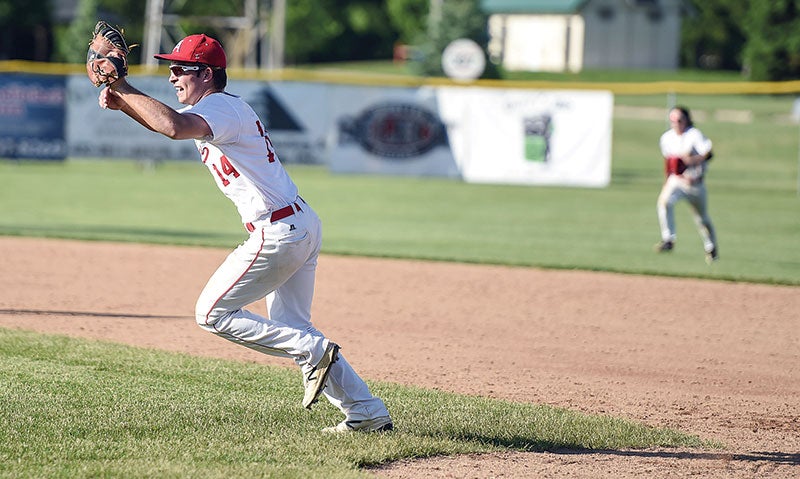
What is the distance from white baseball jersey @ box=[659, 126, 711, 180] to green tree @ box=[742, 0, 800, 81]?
35.0 m

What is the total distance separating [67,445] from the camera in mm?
5297

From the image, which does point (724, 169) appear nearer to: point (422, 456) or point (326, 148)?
point (326, 148)

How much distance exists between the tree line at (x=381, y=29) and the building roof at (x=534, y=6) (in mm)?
4200

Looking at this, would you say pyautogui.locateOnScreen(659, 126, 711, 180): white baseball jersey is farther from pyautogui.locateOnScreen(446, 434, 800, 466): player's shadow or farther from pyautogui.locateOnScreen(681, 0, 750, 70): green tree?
pyautogui.locateOnScreen(681, 0, 750, 70): green tree

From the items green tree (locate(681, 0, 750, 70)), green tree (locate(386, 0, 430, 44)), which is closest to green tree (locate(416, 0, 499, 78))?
green tree (locate(386, 0, 430, 44))

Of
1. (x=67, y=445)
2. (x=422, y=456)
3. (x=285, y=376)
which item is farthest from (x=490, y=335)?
(x=67, y=445)

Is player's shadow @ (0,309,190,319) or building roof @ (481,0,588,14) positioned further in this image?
building roof @ (481,0,588,14)

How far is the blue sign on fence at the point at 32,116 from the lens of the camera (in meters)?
24.1

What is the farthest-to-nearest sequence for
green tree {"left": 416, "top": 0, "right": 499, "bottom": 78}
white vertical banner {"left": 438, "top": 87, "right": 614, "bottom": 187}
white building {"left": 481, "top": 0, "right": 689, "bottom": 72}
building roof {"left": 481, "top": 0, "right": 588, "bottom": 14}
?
white building {"left": 481, "top": 0, "right": 689, "bottom": 72} → building roof {"left": 481, "top": 0, "right": 588, "bottom": 14} → green tree {"left": 416, "top": 0, "right": 499, "bottom": 78} → white vertical banner {"left": 438, "top": 87, "right": 614, "bottom": 187}

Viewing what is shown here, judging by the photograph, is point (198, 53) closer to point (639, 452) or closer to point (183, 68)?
point (183, 68)

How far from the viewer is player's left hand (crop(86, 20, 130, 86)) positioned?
199 inches

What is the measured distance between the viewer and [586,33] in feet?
204

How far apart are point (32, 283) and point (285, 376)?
15.0 feet

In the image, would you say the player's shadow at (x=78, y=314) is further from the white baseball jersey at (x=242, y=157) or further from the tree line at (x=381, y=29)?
the tree line at (x=381, y=29)
